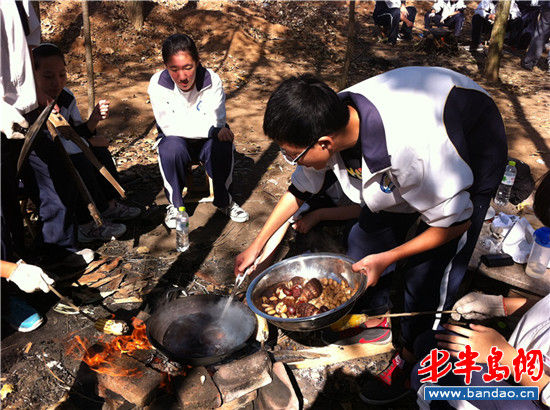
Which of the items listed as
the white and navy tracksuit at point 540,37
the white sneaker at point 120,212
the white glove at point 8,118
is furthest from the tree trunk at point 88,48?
the white and navy tracksuit at point 540,37

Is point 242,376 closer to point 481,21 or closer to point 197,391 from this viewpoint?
point 197,391

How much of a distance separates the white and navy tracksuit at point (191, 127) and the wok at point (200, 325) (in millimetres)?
1746

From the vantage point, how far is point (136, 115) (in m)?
7.70

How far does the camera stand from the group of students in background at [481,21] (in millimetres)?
11625

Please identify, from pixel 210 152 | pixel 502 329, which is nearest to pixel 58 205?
pixel 210 152

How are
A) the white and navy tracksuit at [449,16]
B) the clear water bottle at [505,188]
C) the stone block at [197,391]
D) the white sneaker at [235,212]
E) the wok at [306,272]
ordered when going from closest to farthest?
the stone block at [197,391] → the wok at [306,272] → the clear water bottle at [505,188] → the white sneaker at [235,212] → the white and navy tracksuit at [449,16]

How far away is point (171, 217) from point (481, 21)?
1204 cm

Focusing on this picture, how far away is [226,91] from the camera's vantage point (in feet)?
30.8

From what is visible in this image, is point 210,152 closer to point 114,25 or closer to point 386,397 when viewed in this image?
point 386,397

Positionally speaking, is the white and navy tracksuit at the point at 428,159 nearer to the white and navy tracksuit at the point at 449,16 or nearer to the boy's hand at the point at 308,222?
the boy's hand at the point at 308,222

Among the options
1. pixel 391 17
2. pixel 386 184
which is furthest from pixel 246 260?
pixel 391 17

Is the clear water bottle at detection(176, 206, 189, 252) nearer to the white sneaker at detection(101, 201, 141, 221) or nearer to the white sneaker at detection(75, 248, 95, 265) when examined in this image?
the white sneaker at detection(101, 201, 141, 221)

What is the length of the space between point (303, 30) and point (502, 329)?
12.8 meters

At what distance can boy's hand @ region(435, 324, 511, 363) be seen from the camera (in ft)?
7.23
